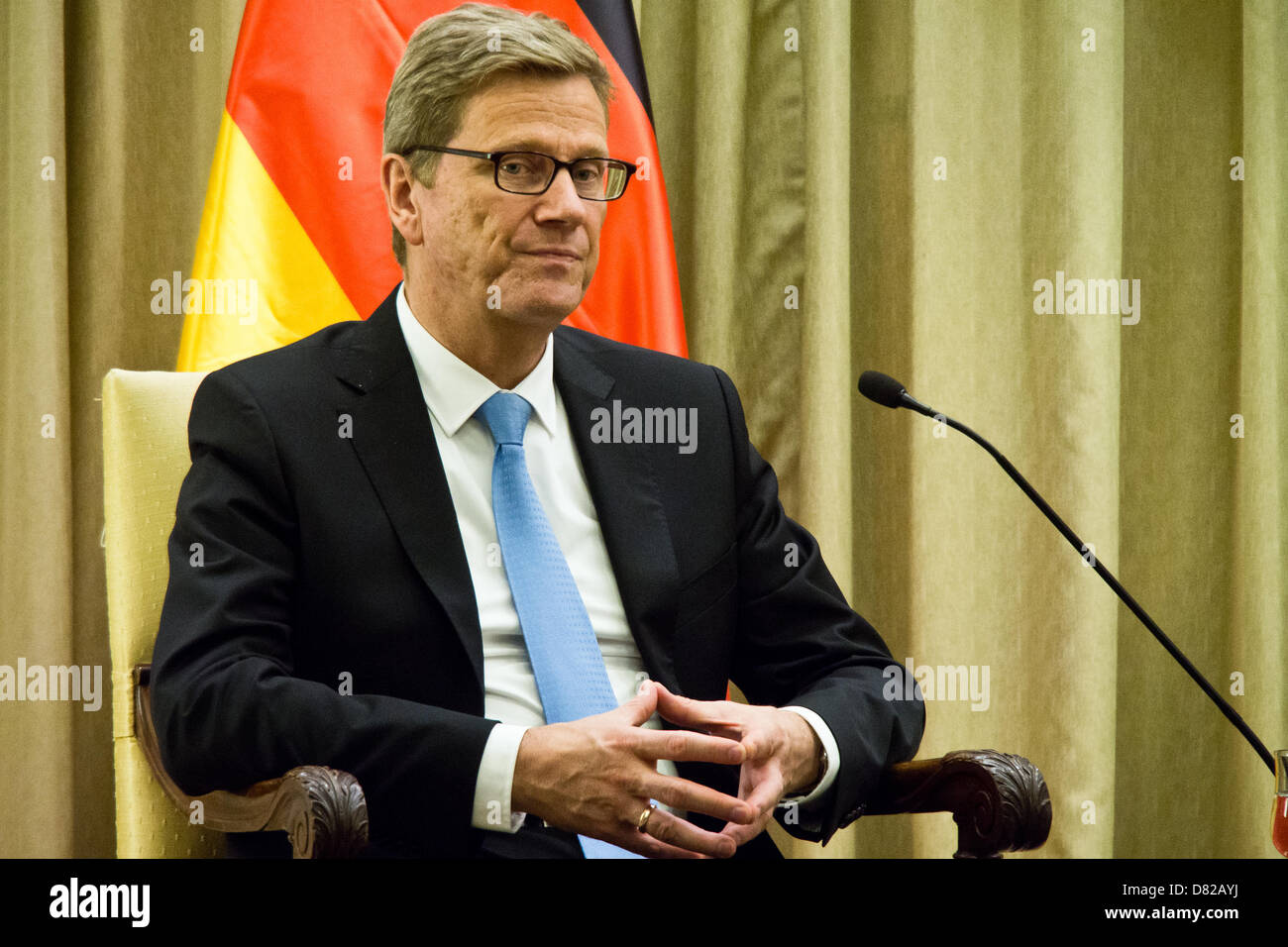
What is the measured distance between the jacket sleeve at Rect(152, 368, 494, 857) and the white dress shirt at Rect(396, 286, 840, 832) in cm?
19

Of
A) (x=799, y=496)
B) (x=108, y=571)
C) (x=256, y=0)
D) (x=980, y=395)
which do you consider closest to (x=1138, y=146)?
(x=980, y=395)

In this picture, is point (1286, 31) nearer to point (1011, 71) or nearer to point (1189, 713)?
point (1011, 71)

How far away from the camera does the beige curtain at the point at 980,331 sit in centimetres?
257

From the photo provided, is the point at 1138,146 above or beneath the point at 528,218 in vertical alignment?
above

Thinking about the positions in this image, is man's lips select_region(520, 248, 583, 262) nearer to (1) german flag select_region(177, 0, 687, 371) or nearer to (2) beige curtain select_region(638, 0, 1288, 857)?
(1) german flag select_region(177, 0, 687, 371)

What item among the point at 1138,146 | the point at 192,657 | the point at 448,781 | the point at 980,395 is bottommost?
the point at 448,781

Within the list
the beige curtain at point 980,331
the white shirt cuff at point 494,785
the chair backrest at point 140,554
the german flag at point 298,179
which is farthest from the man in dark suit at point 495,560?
the beige curtain at point 980,331

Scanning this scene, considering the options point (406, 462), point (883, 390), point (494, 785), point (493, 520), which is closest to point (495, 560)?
point (493, 520)

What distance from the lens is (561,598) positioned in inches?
61.1

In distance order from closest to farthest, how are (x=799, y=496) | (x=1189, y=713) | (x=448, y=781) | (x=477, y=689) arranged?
(x=448, y=781)
(x=477, y=689)
(x=799, y=496)
(x=1189, y=713)

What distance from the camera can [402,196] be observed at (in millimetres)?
1724

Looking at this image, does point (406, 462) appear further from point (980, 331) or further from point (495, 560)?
point (980, 331)

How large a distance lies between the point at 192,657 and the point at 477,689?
33 centimetres

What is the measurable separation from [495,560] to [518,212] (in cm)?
47
